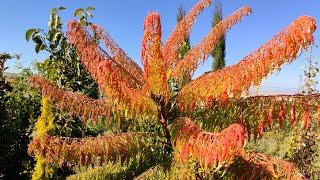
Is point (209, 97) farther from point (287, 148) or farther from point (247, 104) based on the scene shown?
point (287, 148)

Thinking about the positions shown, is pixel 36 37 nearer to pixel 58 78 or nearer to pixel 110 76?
pixel 58 78

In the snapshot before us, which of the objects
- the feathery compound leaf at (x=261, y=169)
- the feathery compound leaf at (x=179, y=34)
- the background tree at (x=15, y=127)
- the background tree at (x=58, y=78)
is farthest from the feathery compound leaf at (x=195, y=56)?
the background tree at (x=15, y=127)

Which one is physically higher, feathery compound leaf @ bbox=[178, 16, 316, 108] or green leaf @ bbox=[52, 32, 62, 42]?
green leaf @ bbox=[52, 32, 62, 42]

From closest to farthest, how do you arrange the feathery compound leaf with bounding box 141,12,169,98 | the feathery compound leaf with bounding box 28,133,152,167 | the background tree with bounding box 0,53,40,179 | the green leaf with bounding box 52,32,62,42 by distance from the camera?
1. the feathery compound leaf with bounding box 141,12,169,98
2. the feathery compound leaf with bounding box 28,133,152,167
3. the green leaf with bounding box 52,32,62,42
4. the background tree with bounding box 0,53,40,179

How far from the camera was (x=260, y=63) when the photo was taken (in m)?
3.48

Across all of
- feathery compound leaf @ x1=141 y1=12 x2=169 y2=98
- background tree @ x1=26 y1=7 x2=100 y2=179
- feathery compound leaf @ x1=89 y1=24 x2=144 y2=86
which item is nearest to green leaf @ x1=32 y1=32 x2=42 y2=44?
background tree @ x1=26 y1=7 x2=100 y2=179

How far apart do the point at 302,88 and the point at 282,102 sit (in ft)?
20.5

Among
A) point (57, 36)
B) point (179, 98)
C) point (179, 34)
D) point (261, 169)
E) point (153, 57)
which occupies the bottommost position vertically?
point (261, 169)

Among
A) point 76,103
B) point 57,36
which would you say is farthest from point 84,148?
point 57,36

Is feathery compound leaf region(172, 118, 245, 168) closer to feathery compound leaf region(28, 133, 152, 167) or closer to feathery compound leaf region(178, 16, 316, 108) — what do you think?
feathery compound leaf region(178, 16, 316, 108)

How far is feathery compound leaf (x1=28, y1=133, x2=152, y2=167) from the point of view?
167 inches

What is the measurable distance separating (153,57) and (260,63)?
2.92ft

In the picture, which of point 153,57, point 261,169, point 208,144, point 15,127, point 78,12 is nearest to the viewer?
point 208,144

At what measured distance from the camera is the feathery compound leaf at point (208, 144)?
3.01 m
